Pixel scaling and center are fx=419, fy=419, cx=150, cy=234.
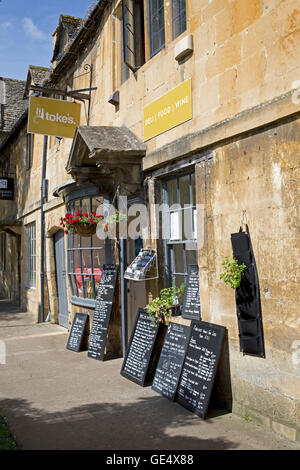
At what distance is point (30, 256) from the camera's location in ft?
43.9

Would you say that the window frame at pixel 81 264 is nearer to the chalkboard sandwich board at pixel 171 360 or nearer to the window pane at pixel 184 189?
the window pane at pixel 184 189

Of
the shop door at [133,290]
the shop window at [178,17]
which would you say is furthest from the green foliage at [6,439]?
the shop window at [178,17]

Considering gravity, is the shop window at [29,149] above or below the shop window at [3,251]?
above

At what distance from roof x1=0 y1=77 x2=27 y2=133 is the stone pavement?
13119 millimetres

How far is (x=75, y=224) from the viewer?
6.78 m

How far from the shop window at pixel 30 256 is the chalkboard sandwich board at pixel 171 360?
27.8 feet

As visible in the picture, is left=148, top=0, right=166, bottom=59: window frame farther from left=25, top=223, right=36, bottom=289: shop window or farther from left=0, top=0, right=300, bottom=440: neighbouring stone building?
left=25, top=223, right=36, bottom=289: shop window

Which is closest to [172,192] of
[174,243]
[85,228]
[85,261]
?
[174,243]

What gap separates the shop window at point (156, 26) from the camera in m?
6.14

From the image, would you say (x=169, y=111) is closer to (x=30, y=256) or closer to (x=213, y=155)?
(x=213, y=155)

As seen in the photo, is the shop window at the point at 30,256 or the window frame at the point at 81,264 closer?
the window frame at the point at 81,264

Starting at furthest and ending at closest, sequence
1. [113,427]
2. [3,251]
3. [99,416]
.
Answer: [3,251] < [99,416] < [113,427]

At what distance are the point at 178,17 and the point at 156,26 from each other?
676 millimetres
